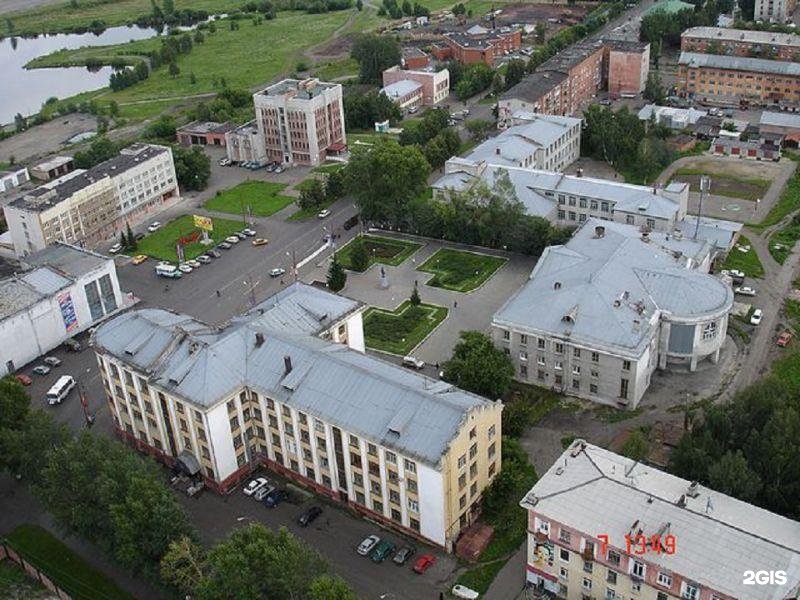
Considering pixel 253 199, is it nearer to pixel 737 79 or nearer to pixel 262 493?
pixel 262 493

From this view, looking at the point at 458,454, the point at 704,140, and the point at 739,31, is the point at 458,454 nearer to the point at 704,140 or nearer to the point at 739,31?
the point at 704,140

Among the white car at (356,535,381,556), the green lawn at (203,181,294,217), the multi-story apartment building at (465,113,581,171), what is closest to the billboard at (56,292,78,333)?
the green lawn at (203,181,294,217)

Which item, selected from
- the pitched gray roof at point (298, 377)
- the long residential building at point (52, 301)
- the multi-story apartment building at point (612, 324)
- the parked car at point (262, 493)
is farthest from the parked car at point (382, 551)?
the long residential building at point (52, 301)

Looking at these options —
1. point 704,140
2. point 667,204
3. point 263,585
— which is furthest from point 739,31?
point 263,585

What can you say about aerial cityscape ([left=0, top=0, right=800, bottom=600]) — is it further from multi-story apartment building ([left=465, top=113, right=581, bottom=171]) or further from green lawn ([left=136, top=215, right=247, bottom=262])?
multi-story apartment building ([left=465, top=113, right=581, bottom=171])

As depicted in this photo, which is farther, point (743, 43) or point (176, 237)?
point (743, 43)
